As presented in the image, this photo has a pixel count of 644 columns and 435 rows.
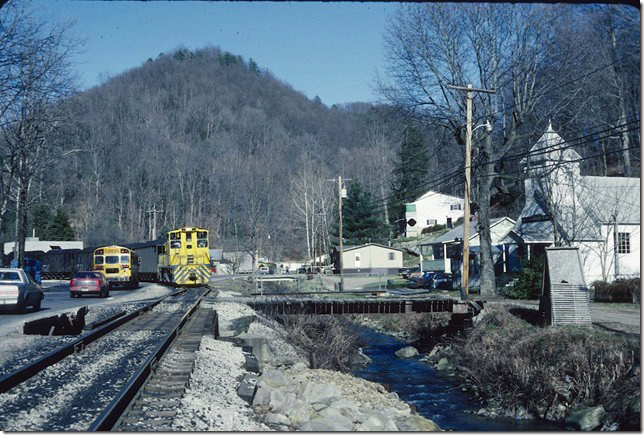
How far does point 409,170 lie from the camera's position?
56.9 m

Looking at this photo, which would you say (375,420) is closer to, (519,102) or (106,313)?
(106,313)

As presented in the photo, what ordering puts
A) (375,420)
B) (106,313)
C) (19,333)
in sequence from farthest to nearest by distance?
(106,313) → (19,333) → (375,420)

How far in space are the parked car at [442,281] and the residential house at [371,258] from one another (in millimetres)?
25251

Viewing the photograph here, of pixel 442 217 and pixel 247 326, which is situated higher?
A: pixel 442 217

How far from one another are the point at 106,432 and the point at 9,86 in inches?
1082

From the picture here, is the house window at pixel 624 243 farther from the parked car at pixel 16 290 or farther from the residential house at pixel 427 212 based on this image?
the residential house at pixel 427 212

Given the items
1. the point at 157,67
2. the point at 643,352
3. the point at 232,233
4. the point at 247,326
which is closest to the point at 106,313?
the point at 247,326

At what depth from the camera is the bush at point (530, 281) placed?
103 ft

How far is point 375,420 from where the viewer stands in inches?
435

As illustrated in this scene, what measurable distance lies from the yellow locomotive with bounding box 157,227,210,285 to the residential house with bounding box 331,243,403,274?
3206 centimetres

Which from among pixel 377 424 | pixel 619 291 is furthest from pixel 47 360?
pixel 619 291

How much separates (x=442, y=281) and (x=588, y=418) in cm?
3513

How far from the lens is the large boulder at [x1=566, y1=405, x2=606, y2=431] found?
1481 centimetres

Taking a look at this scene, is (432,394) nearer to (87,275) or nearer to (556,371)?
(556,371)
